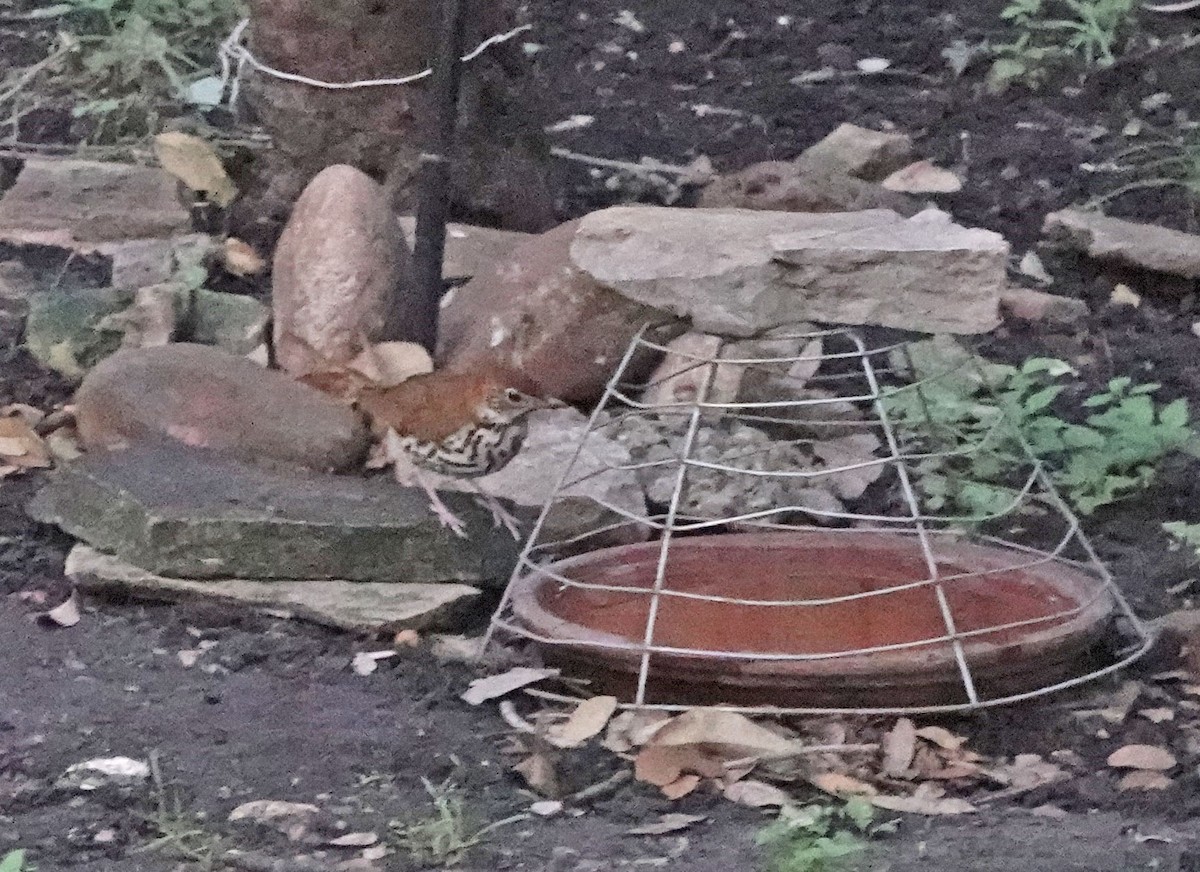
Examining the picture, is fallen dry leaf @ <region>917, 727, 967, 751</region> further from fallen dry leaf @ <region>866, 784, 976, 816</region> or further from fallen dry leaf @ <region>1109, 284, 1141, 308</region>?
fallen dry leaf @ <region>1109, 284, 1141, 308</region>

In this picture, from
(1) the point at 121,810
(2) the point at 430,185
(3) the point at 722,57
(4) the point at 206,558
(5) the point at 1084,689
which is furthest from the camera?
(3) the point at 722,57

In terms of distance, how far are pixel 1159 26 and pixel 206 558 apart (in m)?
4.90

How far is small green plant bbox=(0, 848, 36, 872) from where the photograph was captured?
2.25 meters

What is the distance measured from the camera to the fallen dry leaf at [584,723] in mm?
2908

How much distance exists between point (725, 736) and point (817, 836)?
39 cm

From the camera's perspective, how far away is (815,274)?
9.69 ft

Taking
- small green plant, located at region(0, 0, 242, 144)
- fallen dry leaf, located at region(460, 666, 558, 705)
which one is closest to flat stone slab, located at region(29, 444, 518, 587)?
fallen dry leaf, located at region(460, 666, 558, 705)

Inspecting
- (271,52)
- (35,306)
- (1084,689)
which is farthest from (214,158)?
(1084,689)

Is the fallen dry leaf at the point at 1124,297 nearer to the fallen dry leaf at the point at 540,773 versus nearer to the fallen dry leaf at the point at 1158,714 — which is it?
the fallen dry leaf at the point at 1158,714

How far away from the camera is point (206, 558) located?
3.44 meters

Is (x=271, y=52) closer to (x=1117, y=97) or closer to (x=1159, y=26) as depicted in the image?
(x=1117, y=97)

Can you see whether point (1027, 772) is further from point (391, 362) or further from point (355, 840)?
point (391, 362)

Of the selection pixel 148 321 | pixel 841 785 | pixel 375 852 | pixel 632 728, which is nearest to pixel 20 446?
pixel 148 321

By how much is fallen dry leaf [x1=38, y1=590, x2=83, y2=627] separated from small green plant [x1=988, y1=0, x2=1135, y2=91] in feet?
14.4
